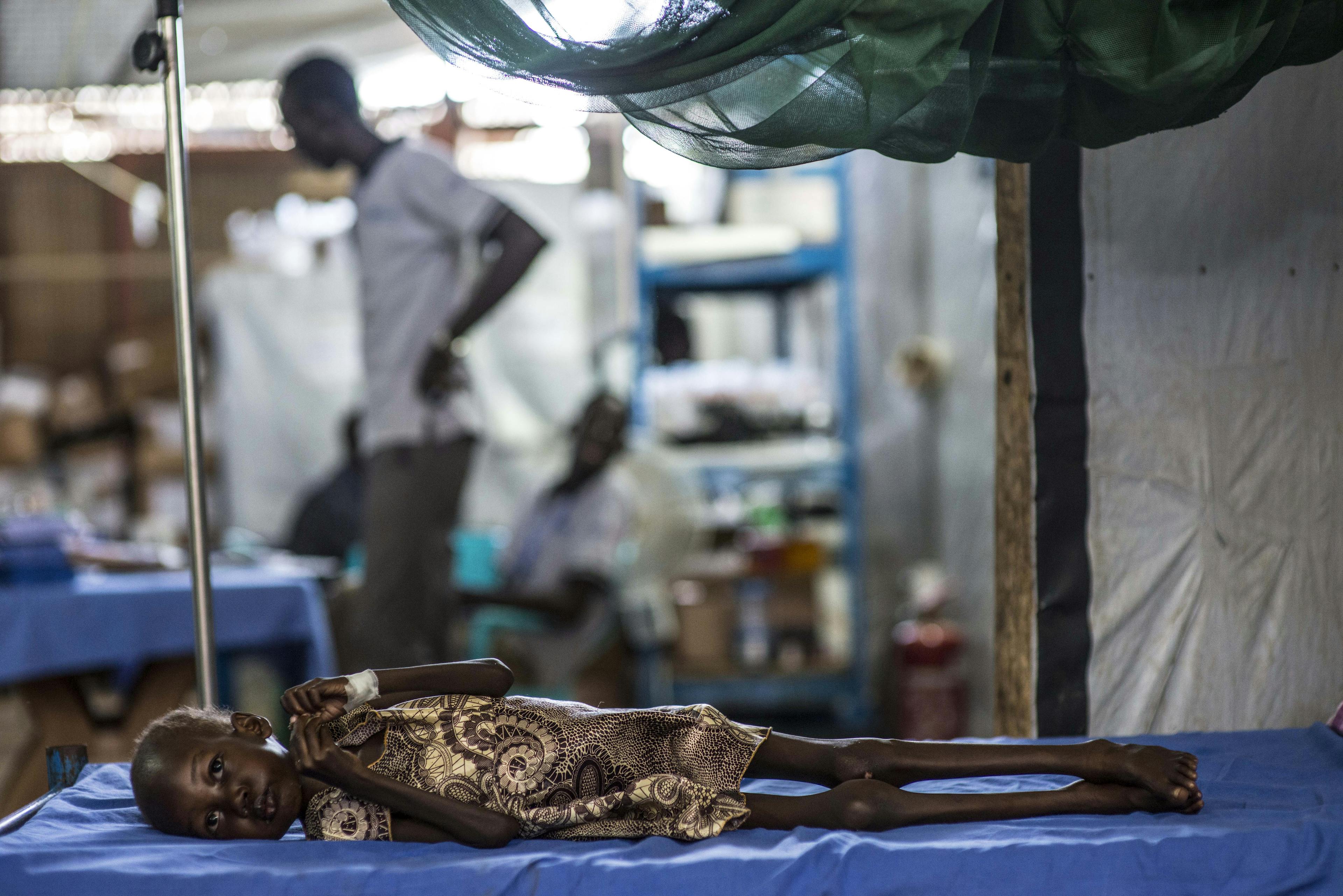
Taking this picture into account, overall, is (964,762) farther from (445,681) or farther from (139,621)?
(139,621)

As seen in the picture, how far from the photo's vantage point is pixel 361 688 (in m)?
1.87

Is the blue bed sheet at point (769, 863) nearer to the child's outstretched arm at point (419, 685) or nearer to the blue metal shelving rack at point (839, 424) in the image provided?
the child's outstretched arm at point (419, 685)

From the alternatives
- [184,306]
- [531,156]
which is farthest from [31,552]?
[531,156]

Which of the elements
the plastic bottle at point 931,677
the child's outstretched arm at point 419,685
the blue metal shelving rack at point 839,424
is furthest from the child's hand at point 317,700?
the blue metal shelving rack at point 839,424

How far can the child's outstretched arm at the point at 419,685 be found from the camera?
1814mm

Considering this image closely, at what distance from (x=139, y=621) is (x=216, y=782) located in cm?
165

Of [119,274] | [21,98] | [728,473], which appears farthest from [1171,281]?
[119,274]

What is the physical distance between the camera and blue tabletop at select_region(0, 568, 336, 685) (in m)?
3.19

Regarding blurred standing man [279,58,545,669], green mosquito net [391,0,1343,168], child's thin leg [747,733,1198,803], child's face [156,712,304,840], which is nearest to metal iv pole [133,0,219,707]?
child's face [156,712,304,840]

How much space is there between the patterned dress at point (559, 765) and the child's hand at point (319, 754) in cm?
10

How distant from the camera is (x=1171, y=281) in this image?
2617 millimetres

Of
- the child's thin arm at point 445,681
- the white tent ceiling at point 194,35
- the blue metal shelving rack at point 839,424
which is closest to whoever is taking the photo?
the child's thin arm at point 445,681

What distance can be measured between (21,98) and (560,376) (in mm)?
2944

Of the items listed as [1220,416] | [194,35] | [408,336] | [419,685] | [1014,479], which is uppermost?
[194,35]
